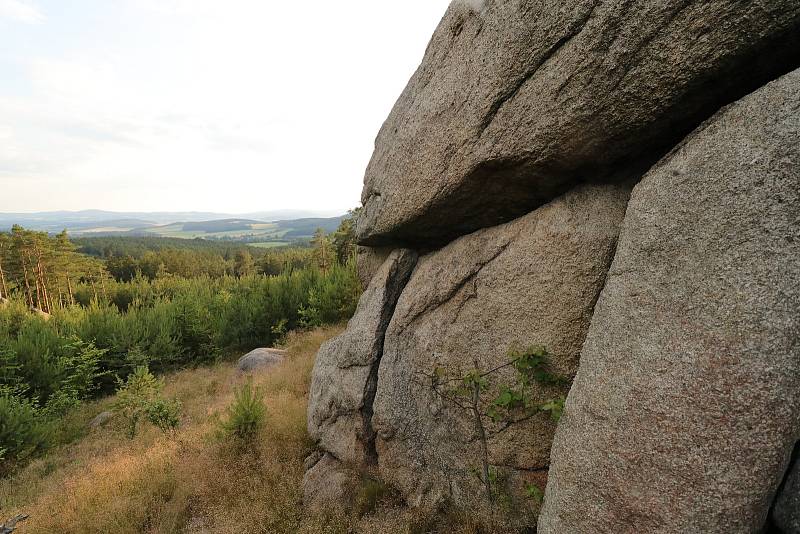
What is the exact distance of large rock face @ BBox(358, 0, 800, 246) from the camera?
316 centimetres

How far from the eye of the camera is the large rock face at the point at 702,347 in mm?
2668

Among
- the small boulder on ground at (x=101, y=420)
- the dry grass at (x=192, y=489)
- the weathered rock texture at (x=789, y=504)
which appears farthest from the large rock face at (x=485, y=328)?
the small boulder on ground at (x=101, y=420)

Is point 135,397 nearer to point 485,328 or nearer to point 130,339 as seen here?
point 130,339

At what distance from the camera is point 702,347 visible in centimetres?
292

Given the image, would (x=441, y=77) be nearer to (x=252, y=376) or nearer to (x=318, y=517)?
(x=318, y=517)

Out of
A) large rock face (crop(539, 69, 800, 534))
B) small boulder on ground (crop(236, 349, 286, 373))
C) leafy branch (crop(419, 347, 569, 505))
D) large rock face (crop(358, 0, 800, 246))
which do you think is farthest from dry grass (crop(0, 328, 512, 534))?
small boulder on ground (crop(236, 349, 286, 373))

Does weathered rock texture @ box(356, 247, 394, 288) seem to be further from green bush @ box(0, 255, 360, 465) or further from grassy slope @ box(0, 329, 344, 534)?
green bush @ box(0, 255, 360, 465)

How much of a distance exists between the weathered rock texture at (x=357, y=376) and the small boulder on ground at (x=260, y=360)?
8.56 metres

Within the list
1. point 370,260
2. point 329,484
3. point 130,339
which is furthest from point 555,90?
point 130,339

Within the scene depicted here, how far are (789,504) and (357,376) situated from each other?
563 centimetres

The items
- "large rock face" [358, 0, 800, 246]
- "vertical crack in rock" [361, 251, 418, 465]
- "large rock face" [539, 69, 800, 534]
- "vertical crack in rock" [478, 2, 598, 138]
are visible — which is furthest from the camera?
"vertical crack in rock" [361, 251, 418, 465]

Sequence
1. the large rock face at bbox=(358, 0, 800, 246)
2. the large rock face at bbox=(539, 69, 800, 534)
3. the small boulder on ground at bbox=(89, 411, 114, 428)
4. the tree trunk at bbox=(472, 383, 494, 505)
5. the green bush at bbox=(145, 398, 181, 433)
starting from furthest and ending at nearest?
the small boulder on ground at bbox=(89, 411, 114, 428), the green bush at bbox=(145, 398, 181, 433), the tree trunk at bbox=(472, 383, 494, 505), the large rock face at bbox=(358, 0, 800, 246), the large rock face at bbox=(539, 69, 800, 534)

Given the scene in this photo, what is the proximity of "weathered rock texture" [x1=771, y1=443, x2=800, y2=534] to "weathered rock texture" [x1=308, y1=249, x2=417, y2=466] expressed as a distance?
5.20m

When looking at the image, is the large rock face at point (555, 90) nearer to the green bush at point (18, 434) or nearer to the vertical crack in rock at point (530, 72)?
the vertical crack in rock at point (530, 72)
